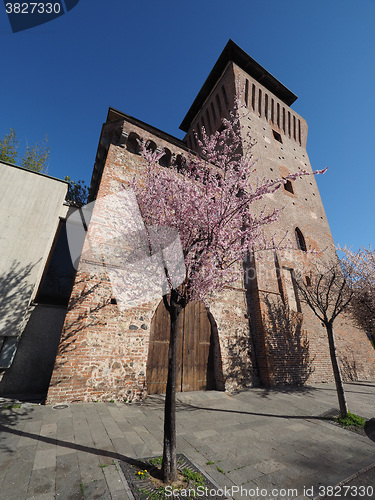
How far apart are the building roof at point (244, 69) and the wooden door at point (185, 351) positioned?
1773cm

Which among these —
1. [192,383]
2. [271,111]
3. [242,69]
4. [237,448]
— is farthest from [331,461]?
[242,69]

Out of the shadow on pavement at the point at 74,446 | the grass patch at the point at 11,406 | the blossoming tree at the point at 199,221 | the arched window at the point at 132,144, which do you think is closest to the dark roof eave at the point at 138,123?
the arched window at the point at 132,144

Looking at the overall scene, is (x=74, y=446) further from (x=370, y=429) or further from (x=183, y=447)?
(x=370, y=429)

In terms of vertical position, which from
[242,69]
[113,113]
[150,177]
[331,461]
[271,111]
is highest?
[242,69]

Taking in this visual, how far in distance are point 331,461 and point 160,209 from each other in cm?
541

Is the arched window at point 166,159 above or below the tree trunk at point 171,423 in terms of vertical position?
above

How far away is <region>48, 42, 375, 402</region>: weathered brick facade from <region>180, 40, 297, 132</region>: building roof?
0.08m

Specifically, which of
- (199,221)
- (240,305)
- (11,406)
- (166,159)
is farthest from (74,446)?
(166,159)

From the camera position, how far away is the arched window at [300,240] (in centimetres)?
1202

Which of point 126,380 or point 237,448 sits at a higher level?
point 126,380

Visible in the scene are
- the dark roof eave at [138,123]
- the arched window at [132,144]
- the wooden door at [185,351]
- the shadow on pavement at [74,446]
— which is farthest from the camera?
the dark roof eave at [138,123]

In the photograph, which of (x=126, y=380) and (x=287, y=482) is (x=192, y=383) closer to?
(x=126, y=380)

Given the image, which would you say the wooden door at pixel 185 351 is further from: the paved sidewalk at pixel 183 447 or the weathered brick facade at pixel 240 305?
the paved sidewalk at pixel 183 447

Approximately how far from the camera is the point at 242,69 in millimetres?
15328
